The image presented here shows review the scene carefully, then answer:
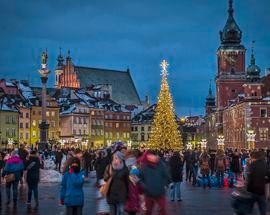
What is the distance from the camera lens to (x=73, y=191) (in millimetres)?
11070

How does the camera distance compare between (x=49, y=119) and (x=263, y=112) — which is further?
(x=49, y=119)

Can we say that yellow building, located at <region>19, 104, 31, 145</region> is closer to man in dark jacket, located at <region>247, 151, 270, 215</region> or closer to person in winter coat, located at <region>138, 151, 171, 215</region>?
person in winter coat, located at <region>138, 151, 171, 215</region>

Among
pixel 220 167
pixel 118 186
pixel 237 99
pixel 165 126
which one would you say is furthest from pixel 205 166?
pixel 237 99

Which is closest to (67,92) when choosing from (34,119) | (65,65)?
(34,119)

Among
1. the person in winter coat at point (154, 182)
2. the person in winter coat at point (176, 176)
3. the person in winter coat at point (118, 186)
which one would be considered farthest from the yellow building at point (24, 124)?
the person in winter coat at point (118, 186)

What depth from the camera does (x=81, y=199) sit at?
36.6 feet

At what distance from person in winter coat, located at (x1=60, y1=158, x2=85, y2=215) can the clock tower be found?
9355 cm

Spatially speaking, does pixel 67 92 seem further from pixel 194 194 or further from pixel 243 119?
pixel 194 194

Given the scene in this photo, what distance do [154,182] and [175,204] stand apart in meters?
6.29

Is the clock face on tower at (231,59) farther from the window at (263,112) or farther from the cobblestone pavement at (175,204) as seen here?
the cobblestone pavement at (175,204)

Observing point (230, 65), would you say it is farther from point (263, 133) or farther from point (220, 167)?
point (220, 167)

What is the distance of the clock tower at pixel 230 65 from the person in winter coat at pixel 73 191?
93.5 meters

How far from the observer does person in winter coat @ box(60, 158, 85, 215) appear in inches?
436

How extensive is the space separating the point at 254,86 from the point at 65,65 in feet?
213
